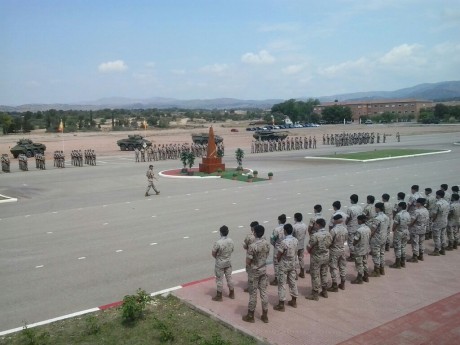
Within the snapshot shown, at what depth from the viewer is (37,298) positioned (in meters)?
Answer: 9.02

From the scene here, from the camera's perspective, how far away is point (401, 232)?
10367 mm

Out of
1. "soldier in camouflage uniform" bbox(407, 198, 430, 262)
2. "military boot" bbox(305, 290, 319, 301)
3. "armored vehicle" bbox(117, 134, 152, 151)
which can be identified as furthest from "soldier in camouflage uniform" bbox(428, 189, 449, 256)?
"armored vehicle" bbox(117, 134, 152, 151)

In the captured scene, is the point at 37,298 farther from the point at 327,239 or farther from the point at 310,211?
the point at 310,211

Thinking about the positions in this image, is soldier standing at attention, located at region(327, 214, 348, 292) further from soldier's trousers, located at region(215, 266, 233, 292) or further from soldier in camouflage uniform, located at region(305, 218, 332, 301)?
soldier's trousers, located at region(215, 266, 233, 292)

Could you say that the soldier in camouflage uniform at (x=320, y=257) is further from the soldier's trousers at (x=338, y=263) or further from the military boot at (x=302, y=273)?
the military boot at (x=302, y=273)

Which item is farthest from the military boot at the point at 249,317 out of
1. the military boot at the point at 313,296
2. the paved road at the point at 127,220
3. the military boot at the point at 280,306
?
the paved road at the point at 127,220

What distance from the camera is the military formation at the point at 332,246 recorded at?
8.10 m

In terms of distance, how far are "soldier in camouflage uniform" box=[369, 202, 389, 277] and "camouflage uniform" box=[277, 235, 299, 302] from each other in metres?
2.34

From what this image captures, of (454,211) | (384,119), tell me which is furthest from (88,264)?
(384,119)

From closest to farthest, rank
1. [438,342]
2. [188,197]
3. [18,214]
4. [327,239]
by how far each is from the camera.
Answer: [438,342] < [327,239] < [18,214] < [188,197]

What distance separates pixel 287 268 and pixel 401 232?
11.3 ft

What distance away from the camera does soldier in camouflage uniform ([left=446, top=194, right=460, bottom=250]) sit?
11.6 m

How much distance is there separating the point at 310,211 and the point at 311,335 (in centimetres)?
956

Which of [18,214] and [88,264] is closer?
[88,264]
